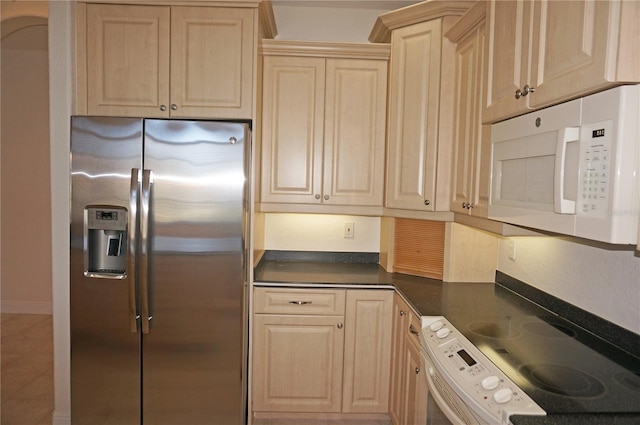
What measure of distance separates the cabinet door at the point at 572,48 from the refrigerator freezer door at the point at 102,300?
1.84 m

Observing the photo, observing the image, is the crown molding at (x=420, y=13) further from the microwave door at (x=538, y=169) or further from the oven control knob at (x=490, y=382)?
the oven control knob at (x=490, y=382)

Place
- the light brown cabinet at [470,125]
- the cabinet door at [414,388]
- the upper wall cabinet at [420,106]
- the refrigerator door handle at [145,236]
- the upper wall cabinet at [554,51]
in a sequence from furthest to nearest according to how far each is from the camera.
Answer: the upper wall cabinet at [420,106] → the refrigerator door handle at [145,236] → the light brown cabinet at [470,125] → the cabinet door at [414,388] → the upper wall cabinet at [554,51]

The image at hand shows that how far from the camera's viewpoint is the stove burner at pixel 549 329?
1693mm

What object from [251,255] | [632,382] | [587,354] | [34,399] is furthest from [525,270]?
[34,399]

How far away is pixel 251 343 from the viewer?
8.09ft

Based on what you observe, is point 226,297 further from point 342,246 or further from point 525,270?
point 525,270

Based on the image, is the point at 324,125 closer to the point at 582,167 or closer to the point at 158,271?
the point at 158,271

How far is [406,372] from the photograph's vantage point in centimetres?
Result: 222

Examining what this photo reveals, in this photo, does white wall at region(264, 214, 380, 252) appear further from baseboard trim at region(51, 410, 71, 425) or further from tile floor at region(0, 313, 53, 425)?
tile floor at region(0, 313, 53, 425)

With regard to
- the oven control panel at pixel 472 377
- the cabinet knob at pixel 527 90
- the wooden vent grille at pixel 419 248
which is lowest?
the oven control panel at pixel 472 377

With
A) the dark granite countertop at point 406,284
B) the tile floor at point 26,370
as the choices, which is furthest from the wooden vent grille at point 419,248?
the tile floor at point 26,370

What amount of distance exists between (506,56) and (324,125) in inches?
50.0

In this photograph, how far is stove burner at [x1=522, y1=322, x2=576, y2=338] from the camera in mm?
1693

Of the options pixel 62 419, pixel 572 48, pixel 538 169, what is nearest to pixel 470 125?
pixel 538 169
